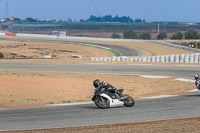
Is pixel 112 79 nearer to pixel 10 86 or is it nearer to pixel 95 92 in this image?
pixel 10 86

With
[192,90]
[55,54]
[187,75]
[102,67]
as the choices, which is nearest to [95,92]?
[192,90]

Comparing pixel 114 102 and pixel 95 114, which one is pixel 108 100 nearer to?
pixel 114 102

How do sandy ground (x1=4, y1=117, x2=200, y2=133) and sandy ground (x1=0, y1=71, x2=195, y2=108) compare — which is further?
sandy ground (x1=0, y1=71, x2=195, y2=108)

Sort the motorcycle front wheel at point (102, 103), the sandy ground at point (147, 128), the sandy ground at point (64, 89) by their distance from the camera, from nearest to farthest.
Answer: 1. the sandy ground at point (147, 128)
2. the motorcycle front wheel at point (102, 103)
3. the sandy ground at point (64, 89)

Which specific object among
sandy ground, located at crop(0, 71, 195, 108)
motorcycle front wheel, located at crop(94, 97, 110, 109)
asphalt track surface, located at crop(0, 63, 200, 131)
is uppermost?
motorcycle front wheel, located at crop(94, 97, 110, 109)

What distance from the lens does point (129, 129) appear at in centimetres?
1202

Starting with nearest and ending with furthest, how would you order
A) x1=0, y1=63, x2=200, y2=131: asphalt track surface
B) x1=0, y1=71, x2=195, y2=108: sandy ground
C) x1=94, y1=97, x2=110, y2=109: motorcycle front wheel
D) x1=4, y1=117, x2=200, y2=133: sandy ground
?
x1=4, y1=117, x2=200, y2=133: sandy ground
x1=0, y1=63, x2=200, y2=131: asphalt track surface
x1=94, y1=97, x2=110, y2=109: motorcycle front wheel
x1=0, y1=71, x2=195, y2=108: sandy ground

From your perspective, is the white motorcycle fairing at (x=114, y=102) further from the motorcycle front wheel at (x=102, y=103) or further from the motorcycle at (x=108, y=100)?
the motorcycle front wheel at (x=102, y=103)

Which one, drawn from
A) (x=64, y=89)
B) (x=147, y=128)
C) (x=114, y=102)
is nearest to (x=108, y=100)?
(x=114, y=102)

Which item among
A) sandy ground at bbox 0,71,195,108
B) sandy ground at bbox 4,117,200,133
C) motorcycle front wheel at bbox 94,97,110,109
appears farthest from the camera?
sandy ground at bbox 0,71,195,108

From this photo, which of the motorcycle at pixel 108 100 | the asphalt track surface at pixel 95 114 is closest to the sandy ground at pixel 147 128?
the asphalt track surface at pixel 95 114

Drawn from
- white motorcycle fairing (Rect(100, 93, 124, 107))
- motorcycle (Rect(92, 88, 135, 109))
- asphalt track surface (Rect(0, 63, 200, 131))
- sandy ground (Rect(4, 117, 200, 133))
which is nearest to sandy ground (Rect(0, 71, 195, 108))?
asphalt track surface (Rect(0, 63, 200, 131))

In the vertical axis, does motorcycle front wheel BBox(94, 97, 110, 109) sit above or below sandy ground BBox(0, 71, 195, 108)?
above

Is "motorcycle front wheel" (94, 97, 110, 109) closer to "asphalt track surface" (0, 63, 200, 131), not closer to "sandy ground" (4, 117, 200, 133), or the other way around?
"asphalt track surface" (0, 63, 200, 131)
